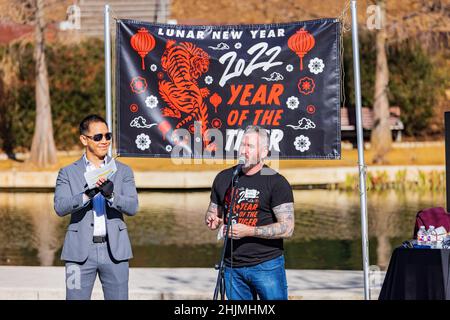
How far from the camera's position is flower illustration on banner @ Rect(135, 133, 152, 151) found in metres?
8.69

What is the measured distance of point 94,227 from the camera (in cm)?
657

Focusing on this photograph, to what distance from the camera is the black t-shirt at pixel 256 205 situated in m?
6.60

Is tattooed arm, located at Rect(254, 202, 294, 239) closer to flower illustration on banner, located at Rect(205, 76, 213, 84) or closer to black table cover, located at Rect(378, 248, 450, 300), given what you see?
black table cover, located at Rect(378, 248, 450, 300)

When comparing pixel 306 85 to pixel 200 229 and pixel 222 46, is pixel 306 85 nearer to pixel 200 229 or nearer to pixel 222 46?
pixel 222 46

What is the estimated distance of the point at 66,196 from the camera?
21.4 feet

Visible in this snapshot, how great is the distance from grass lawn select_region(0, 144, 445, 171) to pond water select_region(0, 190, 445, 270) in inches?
96.7

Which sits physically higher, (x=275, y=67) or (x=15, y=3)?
(x=15, y=3)

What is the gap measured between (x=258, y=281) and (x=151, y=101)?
2492 millimetres

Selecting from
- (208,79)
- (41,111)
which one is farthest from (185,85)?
(41,111)

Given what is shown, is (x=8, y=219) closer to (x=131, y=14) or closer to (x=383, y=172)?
(x=383, y=172)

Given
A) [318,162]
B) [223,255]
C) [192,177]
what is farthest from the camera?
[318,162]

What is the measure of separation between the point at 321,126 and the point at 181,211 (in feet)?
35.7
